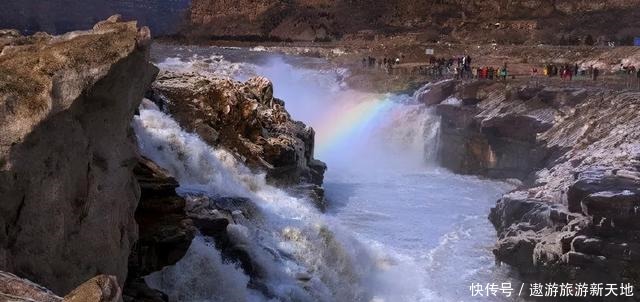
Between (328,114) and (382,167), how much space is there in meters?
6.16

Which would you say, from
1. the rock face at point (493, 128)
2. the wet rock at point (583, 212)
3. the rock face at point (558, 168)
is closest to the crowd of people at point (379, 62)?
the rock face at point (493, 128)

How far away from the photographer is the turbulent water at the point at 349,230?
10.7 m

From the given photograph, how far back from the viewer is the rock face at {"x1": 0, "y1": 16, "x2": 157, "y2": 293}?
5945mm

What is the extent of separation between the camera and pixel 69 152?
6.51 meters

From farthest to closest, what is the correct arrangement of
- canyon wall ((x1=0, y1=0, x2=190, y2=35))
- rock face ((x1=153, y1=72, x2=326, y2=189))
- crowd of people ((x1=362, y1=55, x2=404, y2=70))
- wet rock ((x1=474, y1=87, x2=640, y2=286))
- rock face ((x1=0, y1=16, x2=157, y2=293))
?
crowd of people ((x1=362, y1=55, x2=404, y2=70)) < canyon wall ((x1=0, y1=0, x2=190, y2=35)) < rock face ((x1=153, y1=72, x2=326, y2=189)) < wet rock ((x1=474, y1=87, x2=640, y2=286)) < rock face ((x1=0, y1=16, x2=157, y2=293))

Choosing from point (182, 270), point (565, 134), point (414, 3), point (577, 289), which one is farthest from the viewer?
point (414, 3)

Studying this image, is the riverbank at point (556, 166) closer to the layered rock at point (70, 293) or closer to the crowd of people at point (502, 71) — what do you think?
the crowd of people at point (502, 71)

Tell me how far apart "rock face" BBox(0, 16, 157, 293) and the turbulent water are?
2.51 meters

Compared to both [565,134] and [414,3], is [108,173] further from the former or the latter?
[414,3]

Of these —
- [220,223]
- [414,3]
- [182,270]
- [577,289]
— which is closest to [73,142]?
[182,270]

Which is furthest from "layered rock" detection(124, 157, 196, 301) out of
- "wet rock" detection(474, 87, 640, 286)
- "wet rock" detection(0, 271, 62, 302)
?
"wet rock" detection(474, 87, 640, 286)

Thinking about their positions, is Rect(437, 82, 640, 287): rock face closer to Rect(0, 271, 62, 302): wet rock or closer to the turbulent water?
the turbulent water

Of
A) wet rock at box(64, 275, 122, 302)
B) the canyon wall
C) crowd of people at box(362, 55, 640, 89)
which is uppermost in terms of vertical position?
the canyon wall

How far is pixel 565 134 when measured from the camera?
2069cm
